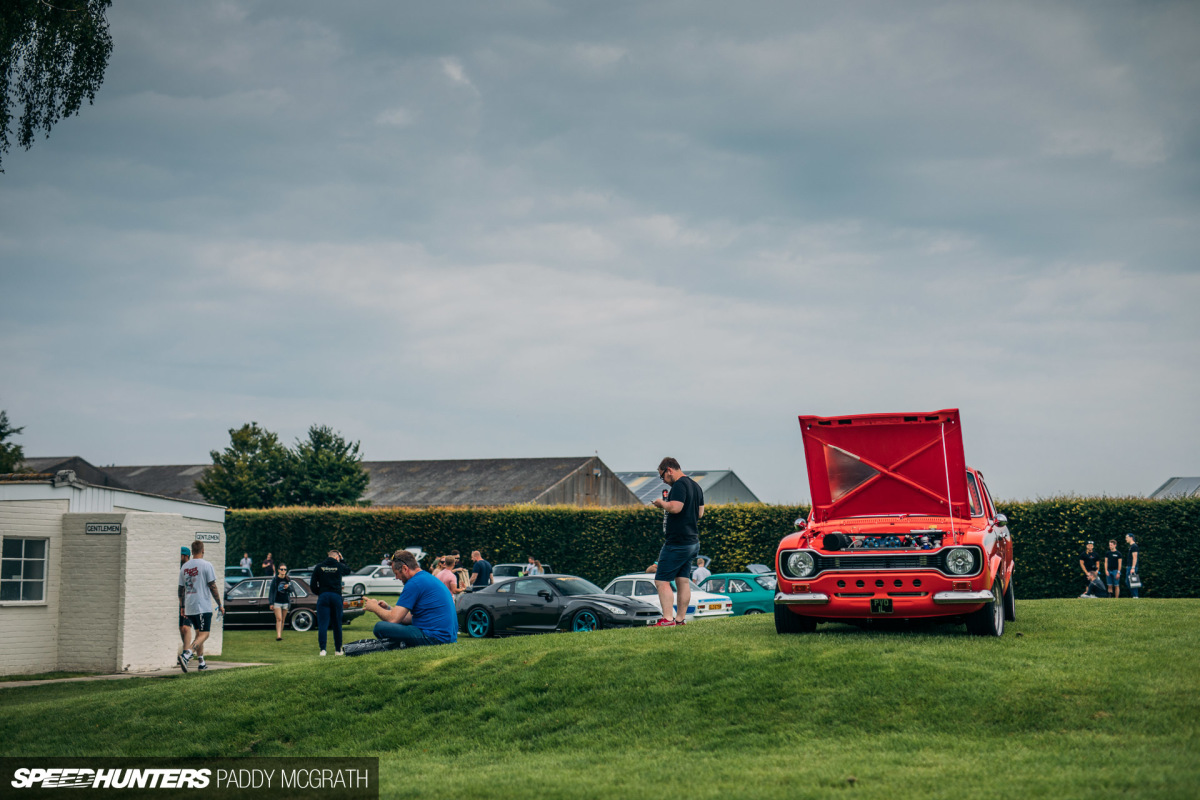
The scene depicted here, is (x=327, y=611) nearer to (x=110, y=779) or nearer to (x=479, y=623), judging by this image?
(x=479, y=623)

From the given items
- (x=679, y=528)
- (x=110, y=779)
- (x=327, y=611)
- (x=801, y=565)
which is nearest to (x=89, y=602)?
(x=327, y=611)

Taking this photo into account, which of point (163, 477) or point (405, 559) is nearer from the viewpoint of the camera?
point (405, 559)

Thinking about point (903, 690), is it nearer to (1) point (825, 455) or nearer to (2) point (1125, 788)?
(2) point (1125, 788)

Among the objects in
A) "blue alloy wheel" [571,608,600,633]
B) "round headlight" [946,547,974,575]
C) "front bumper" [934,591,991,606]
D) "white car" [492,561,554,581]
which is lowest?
"blue alloy wheel" [571,608,600,633]

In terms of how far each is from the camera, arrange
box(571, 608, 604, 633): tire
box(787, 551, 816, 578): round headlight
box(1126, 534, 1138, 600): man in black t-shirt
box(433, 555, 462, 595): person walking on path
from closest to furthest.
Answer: box(787, 551, 816, 578): round headlight, box(571, 608, 604, 633): tire, box(433, 555, 462, 595): person walking on path, box(1126, 534, 1138, 600): man in black t-shirt

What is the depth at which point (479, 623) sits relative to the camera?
2011 cm

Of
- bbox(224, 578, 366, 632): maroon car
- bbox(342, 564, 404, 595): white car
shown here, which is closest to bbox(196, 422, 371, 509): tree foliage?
bbox(342, 564, 404, 595): white car

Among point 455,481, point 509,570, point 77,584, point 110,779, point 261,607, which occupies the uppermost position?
point 455,481

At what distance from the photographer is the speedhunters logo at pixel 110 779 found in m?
7.90

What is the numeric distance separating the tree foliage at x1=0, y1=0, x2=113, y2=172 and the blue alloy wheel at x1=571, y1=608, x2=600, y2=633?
37.9ft

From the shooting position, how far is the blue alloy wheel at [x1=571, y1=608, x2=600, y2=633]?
17203 millimetres

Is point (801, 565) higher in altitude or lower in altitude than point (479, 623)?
higher

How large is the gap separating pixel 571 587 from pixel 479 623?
7.44 feet

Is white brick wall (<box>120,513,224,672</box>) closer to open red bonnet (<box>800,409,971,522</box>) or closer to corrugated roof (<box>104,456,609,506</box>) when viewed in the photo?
open red bonnet (<box>800,409,971,522</box>)
